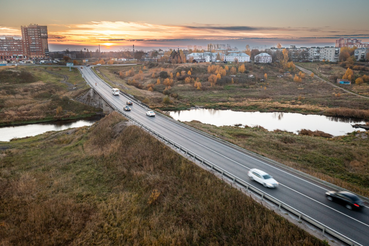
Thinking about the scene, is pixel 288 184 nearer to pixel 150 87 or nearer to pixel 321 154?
pixel 321 154

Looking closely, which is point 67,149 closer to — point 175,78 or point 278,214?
point 278,214

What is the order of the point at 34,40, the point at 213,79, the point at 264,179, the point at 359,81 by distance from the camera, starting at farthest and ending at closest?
the point at 34,40, the point at 213,79, the point at 359,81, the point at 264,179

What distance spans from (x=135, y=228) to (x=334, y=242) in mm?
12763

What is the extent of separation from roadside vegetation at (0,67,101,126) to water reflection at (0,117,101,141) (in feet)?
11.2

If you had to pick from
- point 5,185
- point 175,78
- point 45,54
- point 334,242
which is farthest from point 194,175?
point 45,54

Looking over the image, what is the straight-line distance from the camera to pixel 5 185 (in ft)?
76.1

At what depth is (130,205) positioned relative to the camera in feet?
63.9

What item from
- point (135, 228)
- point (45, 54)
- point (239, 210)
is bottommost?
point (135, 228)

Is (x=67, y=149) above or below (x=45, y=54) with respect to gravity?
below

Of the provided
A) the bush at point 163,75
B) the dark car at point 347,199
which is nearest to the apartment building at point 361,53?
the bush at point 163,75

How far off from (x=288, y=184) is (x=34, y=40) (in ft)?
698

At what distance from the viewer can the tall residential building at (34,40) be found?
563 feet

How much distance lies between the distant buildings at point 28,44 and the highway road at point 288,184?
189 meters

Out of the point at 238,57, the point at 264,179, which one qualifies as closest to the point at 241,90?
the point at 238,57
